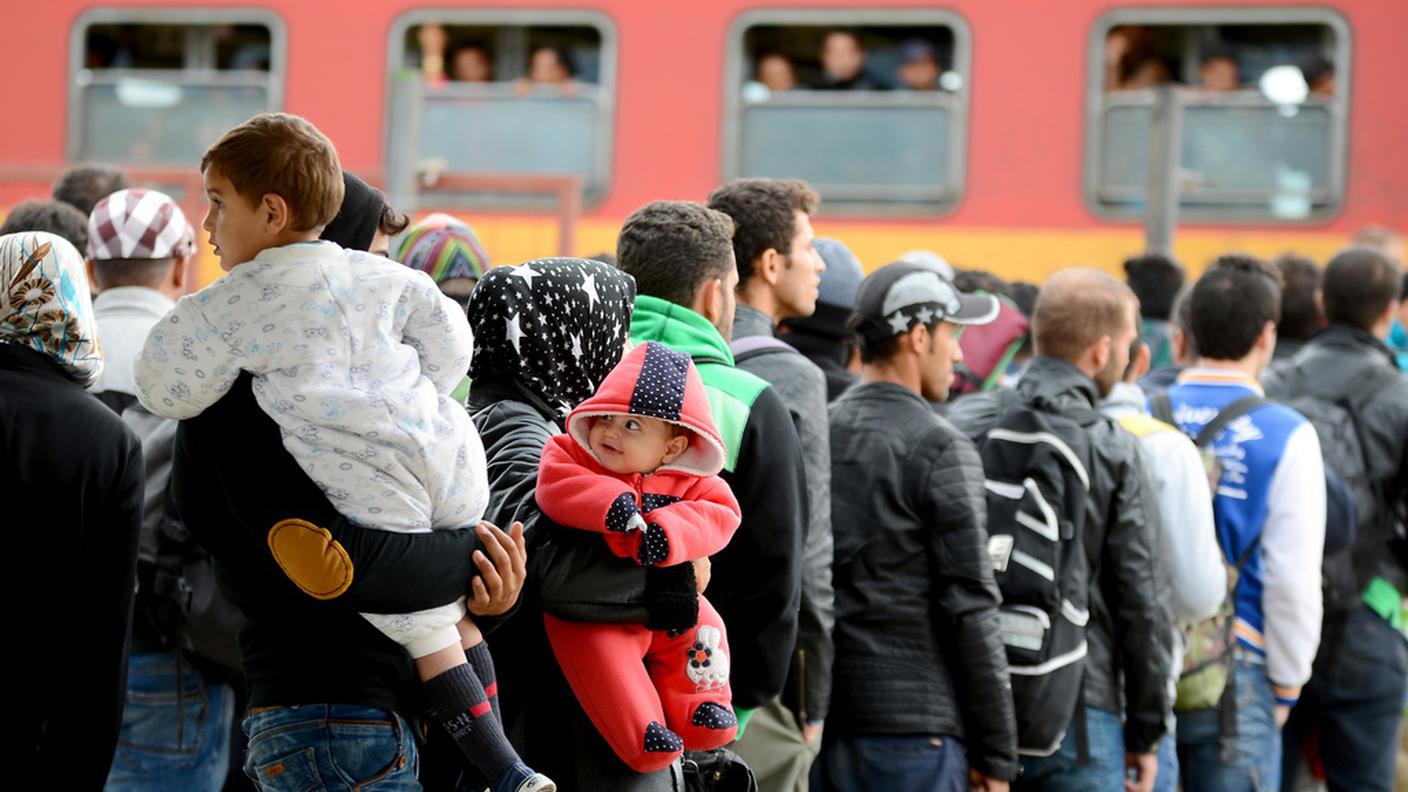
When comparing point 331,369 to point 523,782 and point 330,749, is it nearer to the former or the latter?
point 330,749

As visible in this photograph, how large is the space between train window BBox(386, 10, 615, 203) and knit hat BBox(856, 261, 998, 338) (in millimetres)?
5033

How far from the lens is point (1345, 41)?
8.66 meters

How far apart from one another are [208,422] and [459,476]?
386 millimetres

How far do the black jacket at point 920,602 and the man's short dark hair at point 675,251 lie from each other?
0.72m

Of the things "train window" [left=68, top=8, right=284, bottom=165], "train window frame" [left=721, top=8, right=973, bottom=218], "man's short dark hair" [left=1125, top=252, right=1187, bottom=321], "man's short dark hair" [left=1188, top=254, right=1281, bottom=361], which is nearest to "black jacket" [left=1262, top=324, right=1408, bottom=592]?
"man's short dark hair" [left=1188, top=254, right=1281, bottom=361]

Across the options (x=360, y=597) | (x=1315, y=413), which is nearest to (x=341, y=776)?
(x=360, y=597)

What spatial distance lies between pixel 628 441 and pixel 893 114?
6.26 metres

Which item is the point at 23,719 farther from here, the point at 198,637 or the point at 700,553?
the point at 700,553

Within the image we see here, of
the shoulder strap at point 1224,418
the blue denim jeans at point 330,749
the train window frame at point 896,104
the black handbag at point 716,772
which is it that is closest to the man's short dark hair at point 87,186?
the blue denim jeans at point 330,749

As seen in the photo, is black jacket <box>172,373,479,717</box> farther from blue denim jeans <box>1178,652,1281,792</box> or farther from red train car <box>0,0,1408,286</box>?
red train car <box>0,0,1408,286</box>

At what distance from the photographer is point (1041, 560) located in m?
4.18

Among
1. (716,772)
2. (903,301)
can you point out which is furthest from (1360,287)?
(716,772)

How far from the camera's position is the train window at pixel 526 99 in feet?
29.7

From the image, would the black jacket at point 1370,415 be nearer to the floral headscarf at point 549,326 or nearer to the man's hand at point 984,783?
the man's hand at point 984,783
